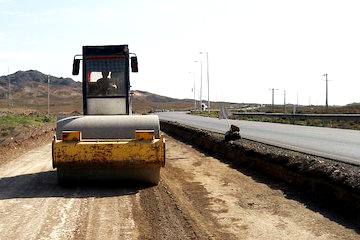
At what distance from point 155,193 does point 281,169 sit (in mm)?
4280

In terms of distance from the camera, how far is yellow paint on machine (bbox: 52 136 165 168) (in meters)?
11.2

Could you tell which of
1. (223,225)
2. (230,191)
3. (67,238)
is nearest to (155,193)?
(230,191)

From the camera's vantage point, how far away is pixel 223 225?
8367 mm

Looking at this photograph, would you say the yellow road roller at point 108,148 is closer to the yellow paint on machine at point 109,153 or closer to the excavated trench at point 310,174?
the yellow paint on machine at point 109,153

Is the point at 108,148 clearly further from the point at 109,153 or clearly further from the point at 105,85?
the point at 105,85

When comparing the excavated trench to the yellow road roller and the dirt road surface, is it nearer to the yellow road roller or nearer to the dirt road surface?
the dirt road surface

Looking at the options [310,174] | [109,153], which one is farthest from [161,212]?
[310,174]

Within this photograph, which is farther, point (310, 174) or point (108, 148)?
point (310, 174)

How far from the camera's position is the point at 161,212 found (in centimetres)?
919

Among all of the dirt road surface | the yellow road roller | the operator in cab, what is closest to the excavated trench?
the dirt road surface

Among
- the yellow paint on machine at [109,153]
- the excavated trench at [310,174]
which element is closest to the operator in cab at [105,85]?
the yellow paint on machine at [109,153]

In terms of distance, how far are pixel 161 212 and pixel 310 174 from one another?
4.37m

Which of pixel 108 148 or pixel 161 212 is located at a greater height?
pixel 108 148

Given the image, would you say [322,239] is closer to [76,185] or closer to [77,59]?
[76,185]
